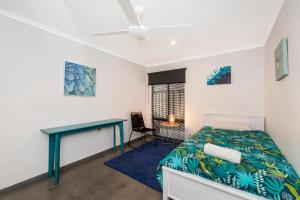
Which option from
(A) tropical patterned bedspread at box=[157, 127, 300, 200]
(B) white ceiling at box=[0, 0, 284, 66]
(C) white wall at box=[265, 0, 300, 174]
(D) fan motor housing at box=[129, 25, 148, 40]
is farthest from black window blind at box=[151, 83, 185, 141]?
(D) fan motor housing at box=[129, 25, 148, 40]

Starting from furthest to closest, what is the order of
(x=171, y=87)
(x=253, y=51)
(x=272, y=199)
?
(x=171, y=87)
(x=253, y=51)
(x=272, y=199)

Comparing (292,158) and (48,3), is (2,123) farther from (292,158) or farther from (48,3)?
(292,158)

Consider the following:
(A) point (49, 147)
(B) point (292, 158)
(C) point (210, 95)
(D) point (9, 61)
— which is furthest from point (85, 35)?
(B) point (292, 158)

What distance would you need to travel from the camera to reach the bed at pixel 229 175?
113 cm

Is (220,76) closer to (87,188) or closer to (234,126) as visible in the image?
(234,126)

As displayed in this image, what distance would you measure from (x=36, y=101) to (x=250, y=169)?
9.76ft

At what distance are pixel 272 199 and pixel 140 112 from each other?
3.40 m

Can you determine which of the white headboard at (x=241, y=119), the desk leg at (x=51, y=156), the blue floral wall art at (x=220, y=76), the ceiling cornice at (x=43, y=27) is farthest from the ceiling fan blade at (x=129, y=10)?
the white headboard at (x=241, y=119)

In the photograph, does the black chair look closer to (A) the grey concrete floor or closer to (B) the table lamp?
(B) the table lamp

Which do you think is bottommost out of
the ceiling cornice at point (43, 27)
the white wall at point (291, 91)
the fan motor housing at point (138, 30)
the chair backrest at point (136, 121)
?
the chair backrest at point (136, 121)

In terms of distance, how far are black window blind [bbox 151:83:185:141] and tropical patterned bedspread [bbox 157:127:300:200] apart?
2.09m

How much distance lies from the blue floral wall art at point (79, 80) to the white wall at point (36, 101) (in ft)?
0.32

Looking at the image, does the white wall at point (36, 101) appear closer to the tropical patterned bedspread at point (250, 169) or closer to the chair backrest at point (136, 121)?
the chair backrest at point (136, 121)

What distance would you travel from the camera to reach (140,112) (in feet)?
13.8
